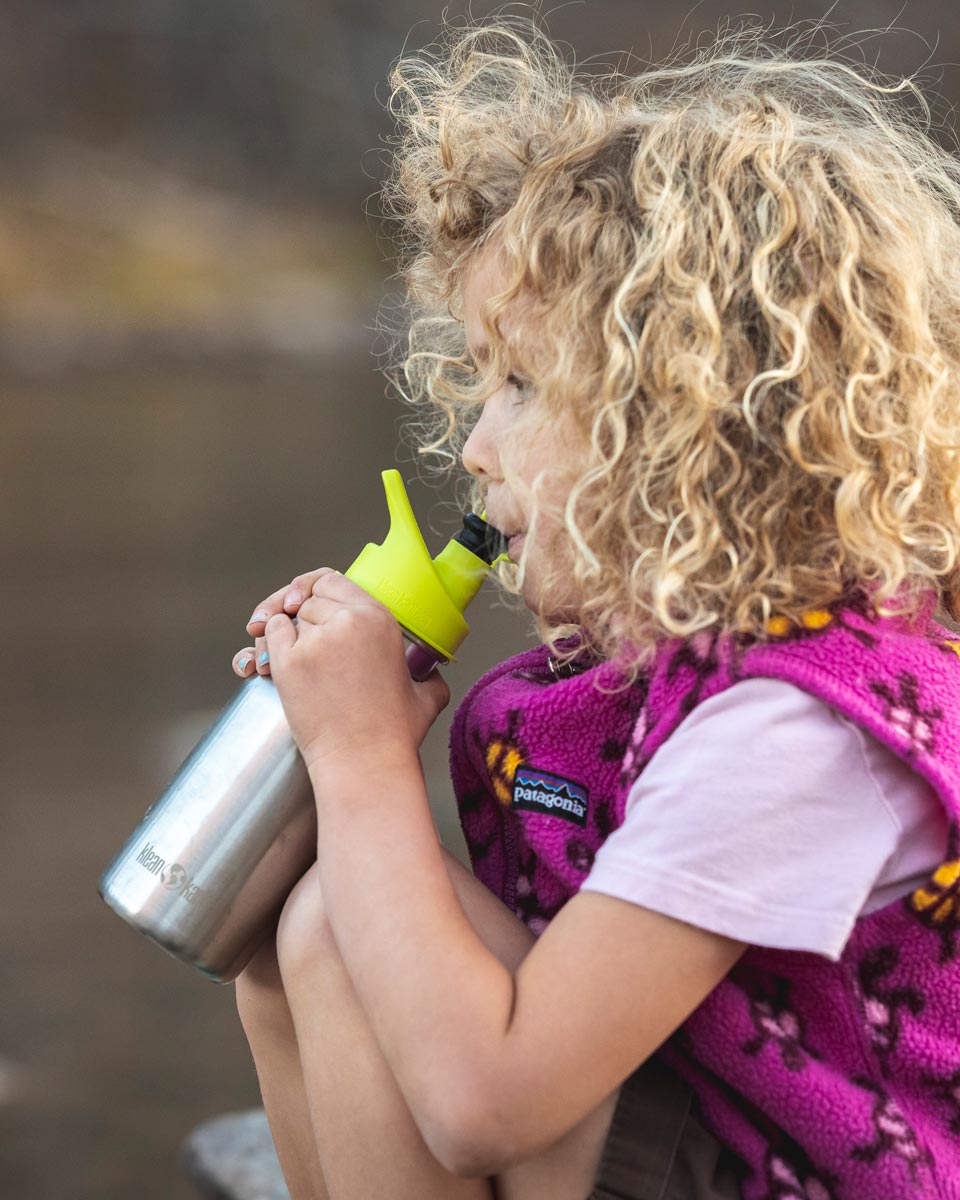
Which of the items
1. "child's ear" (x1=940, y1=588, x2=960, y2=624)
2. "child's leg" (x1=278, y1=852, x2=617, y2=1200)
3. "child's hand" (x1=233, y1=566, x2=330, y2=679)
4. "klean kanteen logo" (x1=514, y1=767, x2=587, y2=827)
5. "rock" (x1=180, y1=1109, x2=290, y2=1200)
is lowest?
"rock" (x1=180, y1=1109, x2=290, y2=1200)

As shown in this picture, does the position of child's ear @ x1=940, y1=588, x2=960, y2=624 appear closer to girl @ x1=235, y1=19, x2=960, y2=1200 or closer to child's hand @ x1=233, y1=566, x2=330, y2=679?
girl @ x1=235, y1=19, x2=960, y2=1200

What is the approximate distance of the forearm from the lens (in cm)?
83

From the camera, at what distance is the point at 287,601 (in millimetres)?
1109

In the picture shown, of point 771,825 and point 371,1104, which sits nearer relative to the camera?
point 771,825

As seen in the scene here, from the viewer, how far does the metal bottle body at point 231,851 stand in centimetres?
109

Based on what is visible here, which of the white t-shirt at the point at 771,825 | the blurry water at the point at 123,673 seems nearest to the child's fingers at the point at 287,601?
the white t-shirt at the point at 771,825

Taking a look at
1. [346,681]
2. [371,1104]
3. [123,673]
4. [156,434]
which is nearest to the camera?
[371,1104]

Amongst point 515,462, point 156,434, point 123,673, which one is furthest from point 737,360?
point 156,434

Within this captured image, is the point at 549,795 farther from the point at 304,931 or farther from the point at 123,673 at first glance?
the point at 123,673

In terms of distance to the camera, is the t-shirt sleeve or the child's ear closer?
the t-shirt sleeve

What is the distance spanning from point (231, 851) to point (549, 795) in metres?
0.26

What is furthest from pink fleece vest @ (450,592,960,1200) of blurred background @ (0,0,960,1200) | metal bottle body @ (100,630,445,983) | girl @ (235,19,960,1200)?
blurred background @ (0,0,960,1200)

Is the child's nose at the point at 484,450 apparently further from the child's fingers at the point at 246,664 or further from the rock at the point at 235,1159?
the rock at the point at 235,1159

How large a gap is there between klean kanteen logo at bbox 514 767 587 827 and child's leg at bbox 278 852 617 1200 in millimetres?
72
